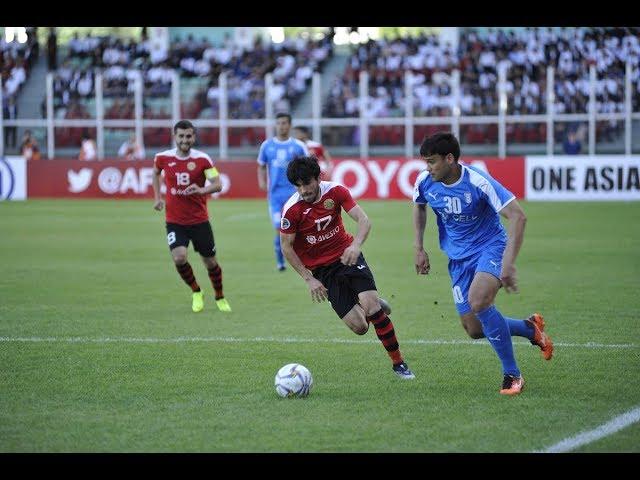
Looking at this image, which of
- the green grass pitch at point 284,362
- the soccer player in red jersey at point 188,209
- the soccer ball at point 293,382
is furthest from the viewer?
the soccer player in red jersey at point 188,209

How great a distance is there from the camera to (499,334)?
759 cm

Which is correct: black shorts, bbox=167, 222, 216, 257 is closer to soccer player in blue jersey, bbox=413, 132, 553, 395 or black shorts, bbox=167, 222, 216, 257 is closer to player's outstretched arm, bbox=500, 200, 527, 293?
soccer player in blue jersey, bbox=413, 132, 553, 395

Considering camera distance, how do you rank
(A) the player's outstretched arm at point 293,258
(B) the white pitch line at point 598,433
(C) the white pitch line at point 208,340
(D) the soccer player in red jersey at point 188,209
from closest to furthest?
(B) the white pitch line at point 598,433 < (A) the player's outstretched arm at point 293,258 < (C) the white pitch line at point 208,340 < (D) the soccer player in red jersey at point 188,209

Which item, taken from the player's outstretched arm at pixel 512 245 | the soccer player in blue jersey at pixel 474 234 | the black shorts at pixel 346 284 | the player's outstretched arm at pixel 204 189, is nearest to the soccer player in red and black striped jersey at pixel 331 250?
the black shorts at pixel 346 284

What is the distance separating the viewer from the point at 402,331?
413 inches

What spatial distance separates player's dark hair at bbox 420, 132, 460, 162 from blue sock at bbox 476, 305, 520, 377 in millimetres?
1139

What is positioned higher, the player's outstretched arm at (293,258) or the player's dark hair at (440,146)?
the player's dark hair at (440,146)

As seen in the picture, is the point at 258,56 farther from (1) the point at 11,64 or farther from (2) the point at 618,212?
(2) the point at 618,212

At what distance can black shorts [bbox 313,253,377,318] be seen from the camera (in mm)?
8391

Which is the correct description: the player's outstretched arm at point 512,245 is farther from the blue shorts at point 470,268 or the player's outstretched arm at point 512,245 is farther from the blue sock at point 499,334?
the blue sock at point 499,334

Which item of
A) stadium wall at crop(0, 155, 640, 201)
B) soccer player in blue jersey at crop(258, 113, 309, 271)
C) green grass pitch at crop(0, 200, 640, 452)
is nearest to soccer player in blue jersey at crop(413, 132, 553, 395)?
green grass pitch at crop(0, 200, 640, 452)

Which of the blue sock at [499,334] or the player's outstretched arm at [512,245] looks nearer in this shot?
the player's outstretched arm at [512,245]

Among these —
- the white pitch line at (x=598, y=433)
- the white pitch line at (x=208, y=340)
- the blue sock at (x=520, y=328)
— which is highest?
the blue sock at (x=520, y=328)

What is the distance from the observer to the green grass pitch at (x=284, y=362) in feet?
21.4
